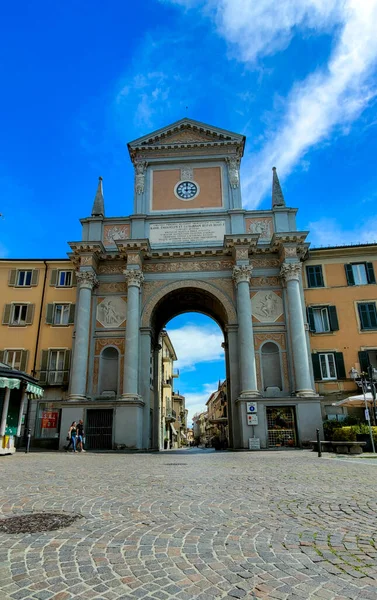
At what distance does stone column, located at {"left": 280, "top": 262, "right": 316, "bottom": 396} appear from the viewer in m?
25.8

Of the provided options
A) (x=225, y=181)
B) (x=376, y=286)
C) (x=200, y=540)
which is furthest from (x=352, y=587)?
(x=225, y=181)

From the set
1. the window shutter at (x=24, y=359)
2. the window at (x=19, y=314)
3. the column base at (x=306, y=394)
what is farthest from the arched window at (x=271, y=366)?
the window at (x=19, y=314)

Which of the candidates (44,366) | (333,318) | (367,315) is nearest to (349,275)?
(367,315)

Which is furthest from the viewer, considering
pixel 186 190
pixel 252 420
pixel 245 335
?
pixel 186 190

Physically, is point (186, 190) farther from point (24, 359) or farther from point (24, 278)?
point (24, 359)

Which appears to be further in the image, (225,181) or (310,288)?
(225,181)

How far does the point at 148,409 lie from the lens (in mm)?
27438

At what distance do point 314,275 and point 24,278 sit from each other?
71.6 ft

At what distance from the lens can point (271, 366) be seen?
91.8ft

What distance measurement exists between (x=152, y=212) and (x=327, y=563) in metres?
30.0

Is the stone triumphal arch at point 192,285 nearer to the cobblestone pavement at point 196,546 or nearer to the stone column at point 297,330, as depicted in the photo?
the stone column at point 297,330

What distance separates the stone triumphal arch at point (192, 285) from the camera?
25969mm

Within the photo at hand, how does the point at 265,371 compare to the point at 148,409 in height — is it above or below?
above

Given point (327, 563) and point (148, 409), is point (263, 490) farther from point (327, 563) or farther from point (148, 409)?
point (148, 409)
